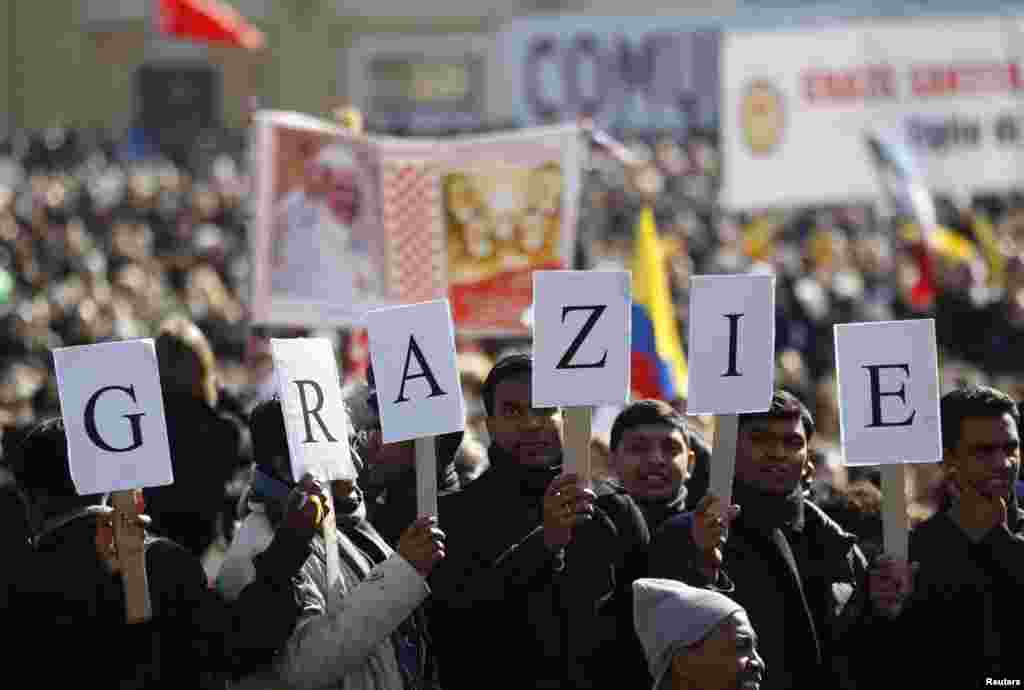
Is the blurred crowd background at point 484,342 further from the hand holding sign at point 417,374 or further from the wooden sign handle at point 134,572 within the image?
the wooden sign handle at point 134,572

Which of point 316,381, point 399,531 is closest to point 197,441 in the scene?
point 399,531

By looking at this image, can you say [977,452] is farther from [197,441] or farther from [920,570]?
[197,441]

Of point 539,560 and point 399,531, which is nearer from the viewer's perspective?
point 539,560

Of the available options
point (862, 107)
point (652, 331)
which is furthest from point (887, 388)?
point (862, 107)

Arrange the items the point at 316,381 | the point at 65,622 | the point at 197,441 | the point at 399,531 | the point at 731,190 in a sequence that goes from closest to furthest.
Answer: the point at 65,622
the point at 316,381
the point at 399,531
the point at 197,441
the point at 731,190

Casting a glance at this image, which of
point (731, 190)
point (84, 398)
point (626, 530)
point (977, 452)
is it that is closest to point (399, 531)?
point (626, 530)

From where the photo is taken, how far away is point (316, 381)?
14.5 ft

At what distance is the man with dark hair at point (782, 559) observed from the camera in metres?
4.30

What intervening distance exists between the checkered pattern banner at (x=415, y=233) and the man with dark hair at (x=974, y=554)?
4.43 meters

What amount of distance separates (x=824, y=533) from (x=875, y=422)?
1.09 feet

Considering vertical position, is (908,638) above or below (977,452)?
below

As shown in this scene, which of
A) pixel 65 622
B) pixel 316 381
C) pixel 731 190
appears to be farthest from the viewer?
pixel 731 190

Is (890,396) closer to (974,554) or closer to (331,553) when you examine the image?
(974,554)

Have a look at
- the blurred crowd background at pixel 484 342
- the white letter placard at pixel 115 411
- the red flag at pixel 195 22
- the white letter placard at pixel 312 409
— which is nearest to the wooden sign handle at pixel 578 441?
the white letter placard at pixel 312 409
